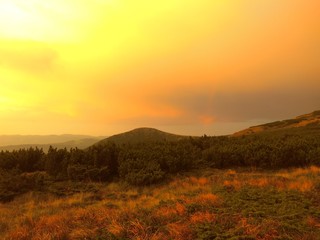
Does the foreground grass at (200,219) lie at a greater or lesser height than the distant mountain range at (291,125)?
lesser

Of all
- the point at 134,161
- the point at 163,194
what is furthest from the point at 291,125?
the point at 163,194

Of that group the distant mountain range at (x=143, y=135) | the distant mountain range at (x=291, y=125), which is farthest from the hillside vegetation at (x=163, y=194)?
the distant mountain range at (x=143, y=135)

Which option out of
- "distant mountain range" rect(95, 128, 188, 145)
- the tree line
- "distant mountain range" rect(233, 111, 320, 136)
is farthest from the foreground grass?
"distant mountain range" rect(95, 128, 188, 145)

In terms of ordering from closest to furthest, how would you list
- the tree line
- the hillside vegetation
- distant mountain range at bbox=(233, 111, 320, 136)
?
the hillside vegetation
the tree line
distant mountain range at bbox=(233, 111, 320, 136)

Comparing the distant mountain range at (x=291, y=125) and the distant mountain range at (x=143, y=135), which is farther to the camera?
the distant mountain range at (x=143, y=135)

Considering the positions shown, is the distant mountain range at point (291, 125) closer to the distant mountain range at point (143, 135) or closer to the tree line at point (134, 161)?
the tree line at point (134, 161)

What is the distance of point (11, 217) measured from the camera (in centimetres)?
1088

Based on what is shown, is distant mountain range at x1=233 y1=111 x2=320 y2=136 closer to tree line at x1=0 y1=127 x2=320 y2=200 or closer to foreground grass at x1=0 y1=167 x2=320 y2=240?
tree line at x1=0 y1=127 x2=320 y2=200

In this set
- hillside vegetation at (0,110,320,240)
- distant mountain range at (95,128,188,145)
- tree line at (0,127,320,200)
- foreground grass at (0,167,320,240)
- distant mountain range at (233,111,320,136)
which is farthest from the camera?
distant mountain range at (95,128,188,145)

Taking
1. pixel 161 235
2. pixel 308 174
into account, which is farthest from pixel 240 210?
pixel 308 174

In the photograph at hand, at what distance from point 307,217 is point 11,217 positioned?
10578 millimetres

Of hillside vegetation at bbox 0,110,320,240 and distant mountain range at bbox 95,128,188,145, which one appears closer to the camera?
hillside vegetation at bbox 0,110,320,240

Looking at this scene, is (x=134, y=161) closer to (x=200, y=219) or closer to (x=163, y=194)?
(x=163, y=194)

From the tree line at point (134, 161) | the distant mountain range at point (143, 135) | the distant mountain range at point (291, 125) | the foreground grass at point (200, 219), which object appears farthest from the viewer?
the distant mountain range at point (143, 135)
